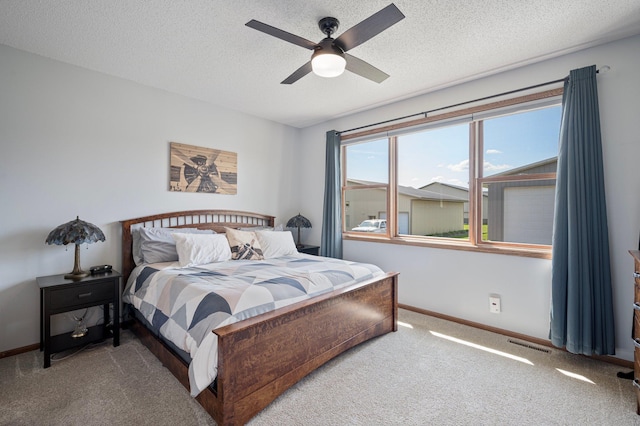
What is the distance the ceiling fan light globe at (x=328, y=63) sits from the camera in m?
2.00

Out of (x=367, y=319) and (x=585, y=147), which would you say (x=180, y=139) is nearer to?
(x=367, y=319)

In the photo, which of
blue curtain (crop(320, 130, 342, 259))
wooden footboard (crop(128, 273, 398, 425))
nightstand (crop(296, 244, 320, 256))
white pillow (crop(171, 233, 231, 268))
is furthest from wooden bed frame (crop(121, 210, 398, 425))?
nightstand (crop(296, 244, 320, 256))

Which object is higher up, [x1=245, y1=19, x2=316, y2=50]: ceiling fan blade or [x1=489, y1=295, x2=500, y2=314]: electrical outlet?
[x1=245, y1=19, x2=316, y2=50]: ceiling fan blade

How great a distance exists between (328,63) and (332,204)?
244 cm

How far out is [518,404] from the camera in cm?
193

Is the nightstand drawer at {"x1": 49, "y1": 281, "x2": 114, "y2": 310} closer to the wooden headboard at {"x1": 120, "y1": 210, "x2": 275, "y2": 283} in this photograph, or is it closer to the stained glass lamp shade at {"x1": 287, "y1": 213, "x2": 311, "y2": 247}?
the wooden headboard at {"x1": 120, "y1": 210, "x2": 275, "y2": 283}

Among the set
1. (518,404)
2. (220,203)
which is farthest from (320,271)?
(220,203)

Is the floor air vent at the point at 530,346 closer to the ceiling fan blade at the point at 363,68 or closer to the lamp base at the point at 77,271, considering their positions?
the ceiling fan blade at the point at 363,68

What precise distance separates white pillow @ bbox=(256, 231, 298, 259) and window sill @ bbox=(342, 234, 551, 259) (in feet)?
3.19

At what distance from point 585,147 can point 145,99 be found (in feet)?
13.9

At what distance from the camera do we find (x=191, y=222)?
3.66m

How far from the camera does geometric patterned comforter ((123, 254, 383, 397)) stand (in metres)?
1.76

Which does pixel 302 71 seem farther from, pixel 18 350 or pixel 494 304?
pixel 18 350

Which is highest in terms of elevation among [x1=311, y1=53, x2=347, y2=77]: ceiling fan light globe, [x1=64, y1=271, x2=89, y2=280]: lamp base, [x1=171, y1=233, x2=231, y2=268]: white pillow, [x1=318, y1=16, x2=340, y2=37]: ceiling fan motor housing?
[x1=318, y1=16, x2=340, y2=37]: ceiling fan motor housing
